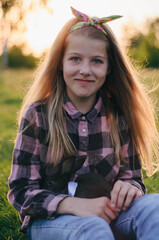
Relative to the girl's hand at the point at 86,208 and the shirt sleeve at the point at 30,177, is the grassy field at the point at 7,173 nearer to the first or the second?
the shirt sleeve at the point at 30,177

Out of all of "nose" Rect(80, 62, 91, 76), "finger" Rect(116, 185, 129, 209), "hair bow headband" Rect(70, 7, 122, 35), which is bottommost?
"finger" Rect(116, 185, 129, 209)

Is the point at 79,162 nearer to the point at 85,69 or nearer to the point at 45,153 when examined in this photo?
the point at 45,153

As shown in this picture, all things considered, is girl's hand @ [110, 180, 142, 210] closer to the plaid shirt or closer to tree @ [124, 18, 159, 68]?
the plaid shirt

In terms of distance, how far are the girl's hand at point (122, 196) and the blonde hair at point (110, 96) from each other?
1.16ft

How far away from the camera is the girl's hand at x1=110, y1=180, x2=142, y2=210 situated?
1821 mm

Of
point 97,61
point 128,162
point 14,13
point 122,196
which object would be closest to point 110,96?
point 97,61

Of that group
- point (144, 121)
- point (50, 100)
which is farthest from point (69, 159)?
point (144, 121)

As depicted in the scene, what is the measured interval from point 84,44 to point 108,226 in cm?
109

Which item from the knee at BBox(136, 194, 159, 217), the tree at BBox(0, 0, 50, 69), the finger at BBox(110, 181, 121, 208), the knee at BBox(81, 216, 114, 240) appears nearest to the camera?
the knee at BBox(81, 216, 114, 240)

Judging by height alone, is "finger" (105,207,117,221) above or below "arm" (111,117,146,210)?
below

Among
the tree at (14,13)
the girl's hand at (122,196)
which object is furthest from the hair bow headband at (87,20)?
the tree at (14,13)

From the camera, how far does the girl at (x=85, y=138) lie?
1783 millimetres

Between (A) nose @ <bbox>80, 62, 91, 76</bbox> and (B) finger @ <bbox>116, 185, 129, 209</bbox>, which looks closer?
(B) finger @ <bbox>116, 185, 129, 209</bbox>

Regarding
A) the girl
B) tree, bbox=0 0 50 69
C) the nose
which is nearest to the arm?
the girl
